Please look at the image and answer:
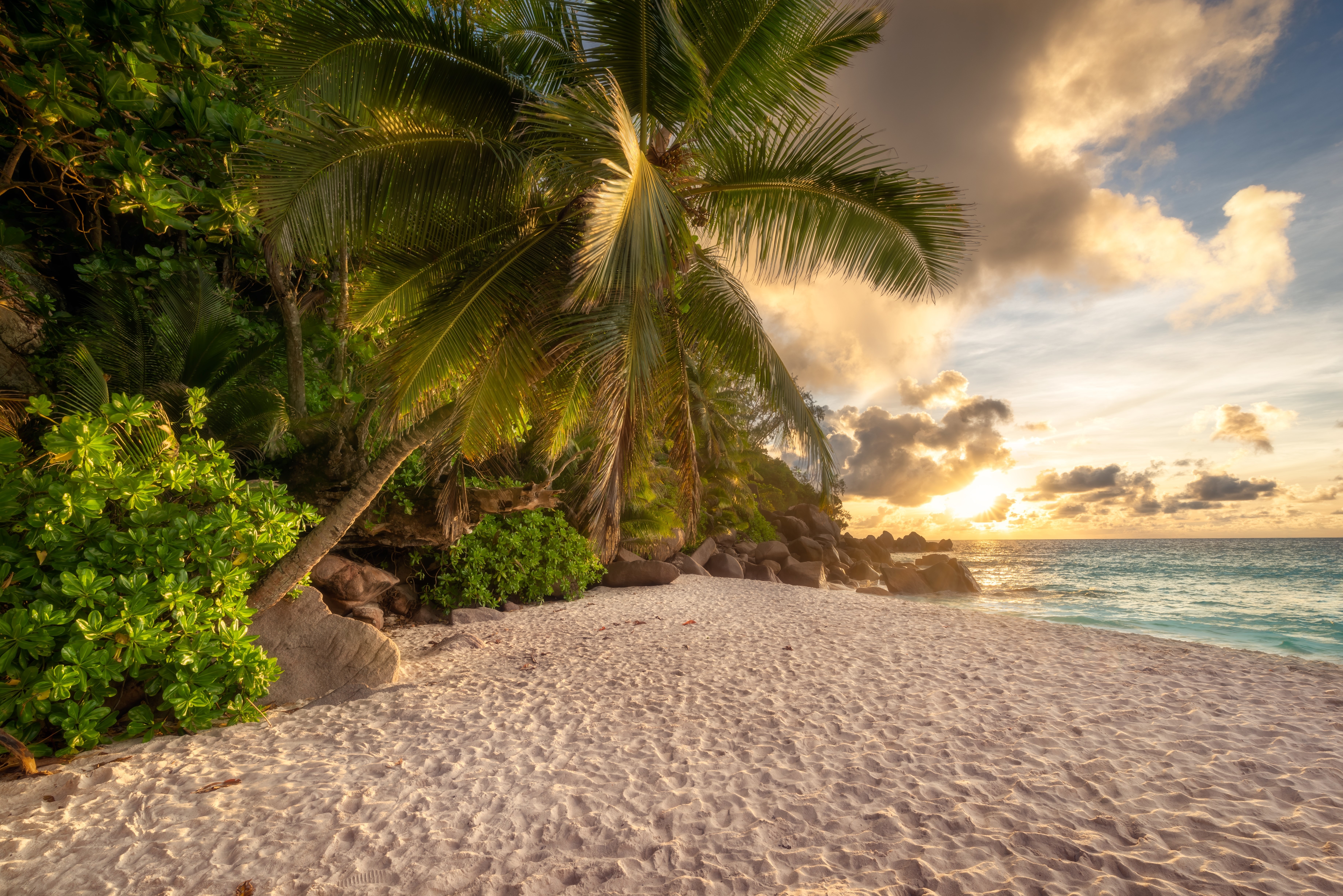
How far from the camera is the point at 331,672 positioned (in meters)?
5.59

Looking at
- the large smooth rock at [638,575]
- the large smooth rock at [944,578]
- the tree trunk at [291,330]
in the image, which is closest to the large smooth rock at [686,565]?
the large smooth rock at [638,575]

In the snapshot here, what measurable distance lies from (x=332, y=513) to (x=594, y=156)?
446 cm

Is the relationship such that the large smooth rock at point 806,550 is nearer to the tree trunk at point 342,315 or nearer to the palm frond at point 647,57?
the tree trunk at point 342,315

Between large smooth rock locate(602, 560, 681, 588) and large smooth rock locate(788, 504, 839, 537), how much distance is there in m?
13.3

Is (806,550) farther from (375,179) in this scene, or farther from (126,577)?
(126,577)

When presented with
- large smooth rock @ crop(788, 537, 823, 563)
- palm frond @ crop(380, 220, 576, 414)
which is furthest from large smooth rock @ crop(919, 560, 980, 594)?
palm frond @ crop(380, 220, 576, 414)

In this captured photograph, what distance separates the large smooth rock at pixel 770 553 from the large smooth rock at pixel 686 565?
2.94 m

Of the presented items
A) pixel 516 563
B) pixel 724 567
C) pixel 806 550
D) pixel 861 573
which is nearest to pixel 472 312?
pixel 516 563

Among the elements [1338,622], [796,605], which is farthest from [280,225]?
[1338,622]

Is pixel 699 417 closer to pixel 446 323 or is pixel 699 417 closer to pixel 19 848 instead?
pixel 446 323

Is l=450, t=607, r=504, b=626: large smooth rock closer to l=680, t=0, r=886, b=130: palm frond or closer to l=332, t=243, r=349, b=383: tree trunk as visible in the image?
l=332, t=243, r=349, b=383: tree trunk

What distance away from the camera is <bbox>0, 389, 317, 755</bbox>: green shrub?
369 cm

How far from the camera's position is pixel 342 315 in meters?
7.98

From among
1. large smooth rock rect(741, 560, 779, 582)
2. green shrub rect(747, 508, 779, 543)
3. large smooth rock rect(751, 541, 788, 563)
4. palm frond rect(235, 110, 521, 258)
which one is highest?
palm frond rect(235, 110, 521, 258)
